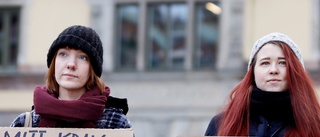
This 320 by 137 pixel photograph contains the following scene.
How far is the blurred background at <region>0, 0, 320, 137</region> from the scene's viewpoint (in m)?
15.5

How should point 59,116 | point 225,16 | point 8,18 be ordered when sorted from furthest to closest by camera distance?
point 8,18 < point 225,16 < point 59,116

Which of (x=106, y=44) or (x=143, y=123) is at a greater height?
(x=106, y=44)

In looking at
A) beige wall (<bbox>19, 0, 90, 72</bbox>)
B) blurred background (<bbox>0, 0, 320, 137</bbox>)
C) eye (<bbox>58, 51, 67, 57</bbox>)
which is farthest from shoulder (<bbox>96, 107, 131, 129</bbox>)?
beige wall (<bbox>19, 0, 90, 72</bbox>)

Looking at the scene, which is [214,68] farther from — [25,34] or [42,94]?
[42,94]

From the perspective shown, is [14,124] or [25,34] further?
[25,34]

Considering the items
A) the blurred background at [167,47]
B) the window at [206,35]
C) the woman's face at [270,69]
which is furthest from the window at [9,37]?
the woman's face at [270,69]

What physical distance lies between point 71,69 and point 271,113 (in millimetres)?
962

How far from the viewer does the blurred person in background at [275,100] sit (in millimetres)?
4438

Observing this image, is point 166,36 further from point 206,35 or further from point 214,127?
point 214,127

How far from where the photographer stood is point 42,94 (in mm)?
4477

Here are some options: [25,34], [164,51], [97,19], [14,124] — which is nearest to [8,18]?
[25,34]

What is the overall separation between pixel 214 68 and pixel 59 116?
1158 centimetres

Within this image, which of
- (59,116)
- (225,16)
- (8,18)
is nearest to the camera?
(59,116)

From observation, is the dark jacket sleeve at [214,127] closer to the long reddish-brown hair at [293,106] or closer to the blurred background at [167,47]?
the long reddish-brown hair at [293,106]
